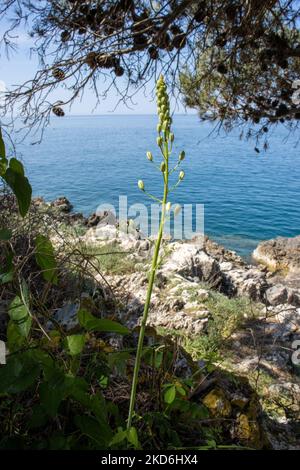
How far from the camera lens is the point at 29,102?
3.76 meters

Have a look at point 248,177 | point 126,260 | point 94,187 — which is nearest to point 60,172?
point 94,187

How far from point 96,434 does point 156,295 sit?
376 cm

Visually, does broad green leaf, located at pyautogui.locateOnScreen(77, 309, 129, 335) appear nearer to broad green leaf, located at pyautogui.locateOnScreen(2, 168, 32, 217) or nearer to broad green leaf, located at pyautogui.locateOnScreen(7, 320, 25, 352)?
broad green leaf, located at pyautogui.locateOnScreen(7, 320, 25, 352)

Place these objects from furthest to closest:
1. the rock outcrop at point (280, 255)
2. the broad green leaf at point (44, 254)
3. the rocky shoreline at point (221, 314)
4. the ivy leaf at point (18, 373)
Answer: the rock outcrop at point (280, 255), the rocky shoreline at point (221, 314), the broad green leaf at point (44, 254), the ivy leaf at point (18, 373)

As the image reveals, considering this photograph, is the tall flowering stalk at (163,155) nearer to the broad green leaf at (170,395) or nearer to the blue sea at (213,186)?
the broad green leaf at (170,395)

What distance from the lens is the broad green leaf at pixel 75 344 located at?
1090 mm

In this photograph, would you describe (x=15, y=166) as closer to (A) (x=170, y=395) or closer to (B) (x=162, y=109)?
(B) (x=162, y=109)

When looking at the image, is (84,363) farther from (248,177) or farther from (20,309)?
(248,177)

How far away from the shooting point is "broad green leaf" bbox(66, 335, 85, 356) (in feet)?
3.58

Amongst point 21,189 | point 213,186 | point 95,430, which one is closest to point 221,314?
point 95,430

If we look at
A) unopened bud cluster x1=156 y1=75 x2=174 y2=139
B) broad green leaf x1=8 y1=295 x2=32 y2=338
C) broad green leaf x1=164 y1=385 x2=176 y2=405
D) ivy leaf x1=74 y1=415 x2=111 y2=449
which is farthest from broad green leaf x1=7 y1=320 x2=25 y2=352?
unopened bud cluster x1=156 y1=75 x2=174 y2=139

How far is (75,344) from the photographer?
1.11 meters

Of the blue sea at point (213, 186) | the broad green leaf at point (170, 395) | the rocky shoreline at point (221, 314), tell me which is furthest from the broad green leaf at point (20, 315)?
the blue sea at point (213, 186)

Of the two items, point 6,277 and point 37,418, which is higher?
point 6,277
